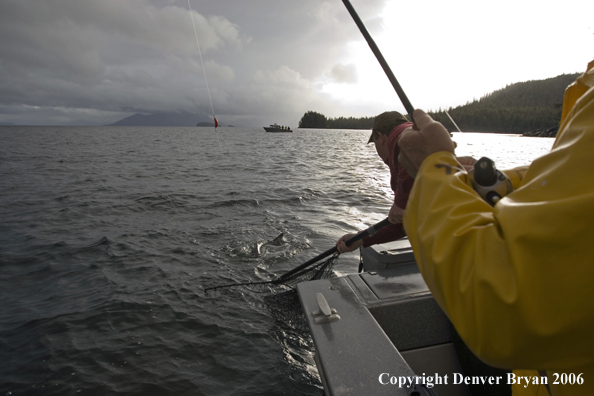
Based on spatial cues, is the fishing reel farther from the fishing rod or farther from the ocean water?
the ocean water

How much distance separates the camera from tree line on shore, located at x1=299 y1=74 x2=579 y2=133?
111 m

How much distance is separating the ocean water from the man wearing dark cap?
5.88 feet

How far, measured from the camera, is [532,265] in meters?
0.76

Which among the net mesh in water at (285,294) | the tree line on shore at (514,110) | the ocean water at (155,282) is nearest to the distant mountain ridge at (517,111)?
the tree line on shore at (514,110)

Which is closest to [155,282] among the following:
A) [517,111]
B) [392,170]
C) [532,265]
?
[392,170]

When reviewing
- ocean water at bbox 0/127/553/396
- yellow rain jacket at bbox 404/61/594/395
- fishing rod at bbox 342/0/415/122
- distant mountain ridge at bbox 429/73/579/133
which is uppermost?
distant mountain ridge at bbox 429/73/579/133

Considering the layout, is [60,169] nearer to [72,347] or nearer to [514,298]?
[72,347]

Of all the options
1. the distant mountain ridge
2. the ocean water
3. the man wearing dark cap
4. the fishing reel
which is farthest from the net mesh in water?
the distant mountain ridge

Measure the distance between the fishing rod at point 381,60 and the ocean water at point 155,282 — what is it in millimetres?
3254

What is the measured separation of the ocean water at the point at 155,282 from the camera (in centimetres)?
414

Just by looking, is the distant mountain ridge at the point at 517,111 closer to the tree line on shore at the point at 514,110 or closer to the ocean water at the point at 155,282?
the tree line on shore at the point at 514,110

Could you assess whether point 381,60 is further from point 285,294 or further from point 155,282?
point 155,282

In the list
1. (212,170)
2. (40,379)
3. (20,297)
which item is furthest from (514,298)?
(212,170)

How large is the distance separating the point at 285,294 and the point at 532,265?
375 cm
